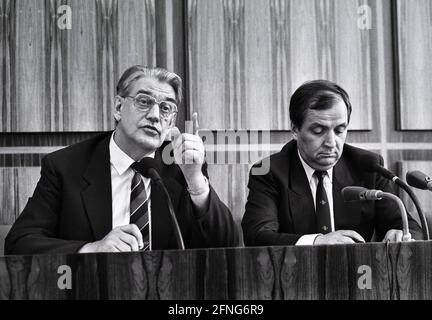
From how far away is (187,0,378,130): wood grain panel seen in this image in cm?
259

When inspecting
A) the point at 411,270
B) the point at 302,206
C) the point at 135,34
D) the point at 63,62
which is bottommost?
the point at 411,270

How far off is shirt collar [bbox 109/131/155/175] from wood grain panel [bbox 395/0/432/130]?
1132 mm

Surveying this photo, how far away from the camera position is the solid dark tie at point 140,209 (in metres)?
2.07

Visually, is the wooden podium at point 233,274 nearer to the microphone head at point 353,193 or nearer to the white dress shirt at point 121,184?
the microphone head at point 353,193

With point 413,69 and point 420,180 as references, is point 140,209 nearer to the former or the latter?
point 420,180

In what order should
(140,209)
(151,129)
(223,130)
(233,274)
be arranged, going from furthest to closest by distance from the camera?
(223,130) → (151,129) → (140,209) → (233,274)

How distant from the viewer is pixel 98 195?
2061 mm

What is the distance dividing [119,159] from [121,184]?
0.29 ft

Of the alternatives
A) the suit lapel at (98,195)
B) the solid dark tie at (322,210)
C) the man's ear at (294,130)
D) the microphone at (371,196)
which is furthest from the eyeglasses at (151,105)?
the microphone at (371,196)

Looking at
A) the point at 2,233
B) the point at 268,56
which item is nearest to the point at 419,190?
the point at 268,56

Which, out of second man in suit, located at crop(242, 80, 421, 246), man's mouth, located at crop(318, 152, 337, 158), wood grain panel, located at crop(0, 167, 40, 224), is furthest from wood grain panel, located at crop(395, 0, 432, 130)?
wood grain panel, located at crop(0, 167, 40, 224)

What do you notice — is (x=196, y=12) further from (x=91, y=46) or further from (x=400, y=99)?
(x=400, y=99)

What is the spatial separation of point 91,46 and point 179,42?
35 cm

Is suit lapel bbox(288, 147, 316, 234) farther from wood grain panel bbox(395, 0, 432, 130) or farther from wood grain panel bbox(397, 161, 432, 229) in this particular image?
wood grain panel bbox(395, 0, 432, 130)
